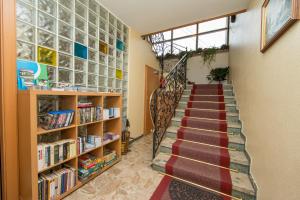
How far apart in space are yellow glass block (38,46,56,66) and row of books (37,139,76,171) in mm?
933

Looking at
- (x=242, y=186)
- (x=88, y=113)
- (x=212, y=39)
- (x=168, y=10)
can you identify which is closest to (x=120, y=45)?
(x=168, y=10)

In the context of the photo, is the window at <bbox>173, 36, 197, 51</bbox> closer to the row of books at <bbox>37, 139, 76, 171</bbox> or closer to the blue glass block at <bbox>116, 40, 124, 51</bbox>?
the blue glass block at <bbox>116, 40, 124, 51</bbox>

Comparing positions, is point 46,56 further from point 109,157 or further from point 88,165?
point 109,157

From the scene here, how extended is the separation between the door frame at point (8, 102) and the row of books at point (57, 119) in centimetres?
25

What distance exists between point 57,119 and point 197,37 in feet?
17.2

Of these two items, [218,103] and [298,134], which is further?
[218,103]

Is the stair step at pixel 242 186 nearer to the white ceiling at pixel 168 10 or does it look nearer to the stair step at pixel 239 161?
the stair step at pixel 239 161

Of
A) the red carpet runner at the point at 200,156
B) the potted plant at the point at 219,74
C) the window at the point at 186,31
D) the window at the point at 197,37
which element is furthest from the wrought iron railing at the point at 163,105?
the window at the point at 186,31

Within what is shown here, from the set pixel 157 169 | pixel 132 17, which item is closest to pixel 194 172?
pixel 157 169

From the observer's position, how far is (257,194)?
1.47 meters

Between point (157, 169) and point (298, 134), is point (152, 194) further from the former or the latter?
point (298, 134)

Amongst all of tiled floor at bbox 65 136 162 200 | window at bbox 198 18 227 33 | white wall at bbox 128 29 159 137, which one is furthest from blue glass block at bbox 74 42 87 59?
window at bbox 198 18 227 33

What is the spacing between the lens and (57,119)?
150 centimetres

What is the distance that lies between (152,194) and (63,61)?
2.02 m
